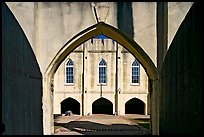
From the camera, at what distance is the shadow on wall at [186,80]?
5.33 metres

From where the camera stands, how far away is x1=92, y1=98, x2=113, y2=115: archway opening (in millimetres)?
33594

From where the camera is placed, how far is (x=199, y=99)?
5160 millimetres

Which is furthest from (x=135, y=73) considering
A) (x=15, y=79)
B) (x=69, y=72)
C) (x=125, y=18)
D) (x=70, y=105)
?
(x=15, y=79)

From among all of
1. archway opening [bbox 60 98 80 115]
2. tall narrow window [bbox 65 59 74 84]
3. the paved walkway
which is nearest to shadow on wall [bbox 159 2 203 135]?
the paved walkway

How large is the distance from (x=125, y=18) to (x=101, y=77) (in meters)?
22.2

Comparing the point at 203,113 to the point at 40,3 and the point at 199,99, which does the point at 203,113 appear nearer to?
the point at 199,99

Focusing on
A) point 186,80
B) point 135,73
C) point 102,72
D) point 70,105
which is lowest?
point 70,105

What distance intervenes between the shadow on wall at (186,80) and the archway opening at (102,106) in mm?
24554

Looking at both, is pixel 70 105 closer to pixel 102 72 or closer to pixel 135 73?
pixel 102 72

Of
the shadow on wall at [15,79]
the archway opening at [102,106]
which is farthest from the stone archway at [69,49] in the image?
the archway opening at [102,106]

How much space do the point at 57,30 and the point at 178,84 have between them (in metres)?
5.12

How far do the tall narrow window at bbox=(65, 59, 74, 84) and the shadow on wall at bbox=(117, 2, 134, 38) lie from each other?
22.2m

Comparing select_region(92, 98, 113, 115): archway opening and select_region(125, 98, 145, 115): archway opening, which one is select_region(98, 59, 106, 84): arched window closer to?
select_region(92, 98, 113, 115): archway opening

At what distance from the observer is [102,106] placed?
34125 mm
